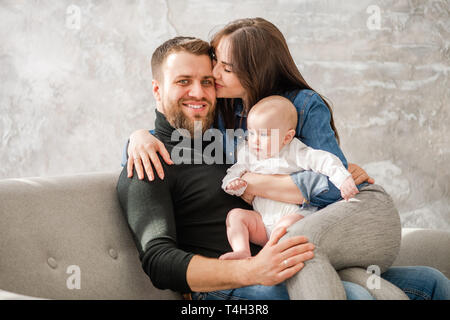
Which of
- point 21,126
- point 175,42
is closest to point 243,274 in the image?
point 175,42

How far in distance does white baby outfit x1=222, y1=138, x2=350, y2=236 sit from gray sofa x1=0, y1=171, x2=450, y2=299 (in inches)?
17.8

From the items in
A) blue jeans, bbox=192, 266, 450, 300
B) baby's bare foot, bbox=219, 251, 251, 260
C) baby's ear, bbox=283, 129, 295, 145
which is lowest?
blue jeans, bbox=192, 266, 450, 300

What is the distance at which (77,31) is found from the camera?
349 centimetres

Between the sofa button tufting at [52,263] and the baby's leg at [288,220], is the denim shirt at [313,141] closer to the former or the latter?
the baby's leg at [288,220]

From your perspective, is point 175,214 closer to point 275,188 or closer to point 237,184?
point 237,184

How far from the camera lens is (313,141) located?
180 cm

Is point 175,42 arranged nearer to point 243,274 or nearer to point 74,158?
point 243,274

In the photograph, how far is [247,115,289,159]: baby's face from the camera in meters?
1.74

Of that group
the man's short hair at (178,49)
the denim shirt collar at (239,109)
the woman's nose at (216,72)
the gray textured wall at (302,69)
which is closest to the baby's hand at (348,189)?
the denim shirt collar at (239,109)

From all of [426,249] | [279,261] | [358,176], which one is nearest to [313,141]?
[358,176]

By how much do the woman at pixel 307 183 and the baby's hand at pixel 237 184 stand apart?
27 millimetres

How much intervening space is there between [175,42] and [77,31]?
1.75m

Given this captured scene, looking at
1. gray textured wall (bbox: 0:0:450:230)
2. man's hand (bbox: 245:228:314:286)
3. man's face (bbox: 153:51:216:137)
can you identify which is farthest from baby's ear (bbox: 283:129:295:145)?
gray textured wall (bbox: 0:0:450:230)

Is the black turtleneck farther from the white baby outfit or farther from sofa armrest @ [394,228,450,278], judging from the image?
sofa armrest @ [394,228,450,278]
